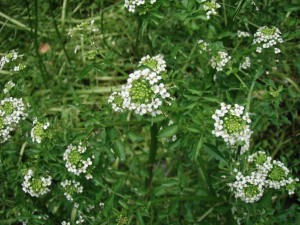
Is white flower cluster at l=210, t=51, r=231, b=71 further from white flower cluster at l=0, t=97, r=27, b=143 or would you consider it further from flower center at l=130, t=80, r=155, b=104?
white flower cluster at l=0, t=97, r=27, b=143

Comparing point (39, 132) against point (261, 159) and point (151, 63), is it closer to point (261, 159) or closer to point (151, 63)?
point (151, 63)

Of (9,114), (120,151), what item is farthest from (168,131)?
(9,114)

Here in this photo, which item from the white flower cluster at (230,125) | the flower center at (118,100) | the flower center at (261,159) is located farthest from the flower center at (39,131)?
the flower center at (261,159)

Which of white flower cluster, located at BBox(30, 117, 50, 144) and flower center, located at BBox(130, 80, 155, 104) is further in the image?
white flower cluster, located at BBox(30, 117, 50, 144)

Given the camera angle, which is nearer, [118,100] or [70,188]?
[118,100]

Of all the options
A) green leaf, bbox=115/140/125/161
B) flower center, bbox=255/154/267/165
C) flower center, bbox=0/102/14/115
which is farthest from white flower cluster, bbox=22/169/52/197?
flower center, bbox=255/154/267/165

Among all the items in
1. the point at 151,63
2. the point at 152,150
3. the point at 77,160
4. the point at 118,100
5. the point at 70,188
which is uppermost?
Answer: the point at 151,63
